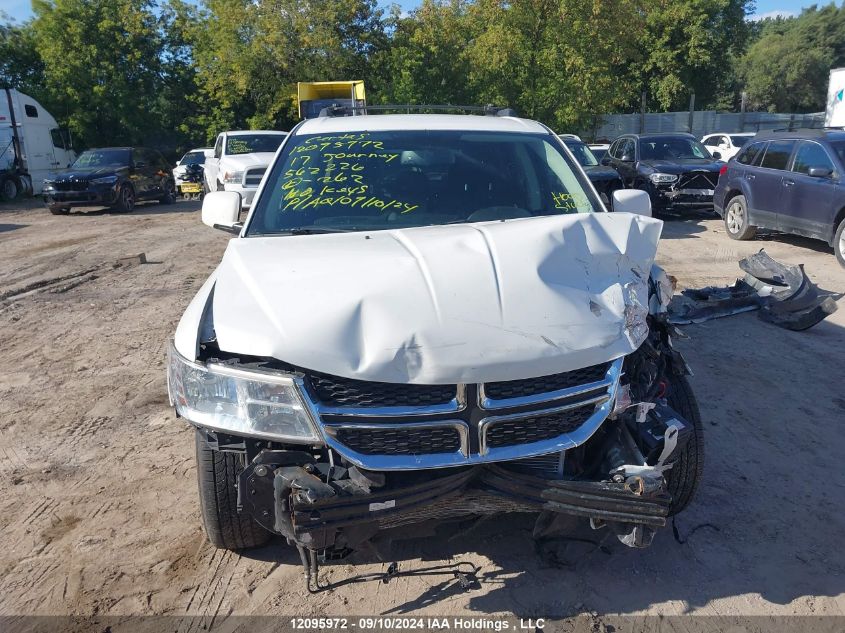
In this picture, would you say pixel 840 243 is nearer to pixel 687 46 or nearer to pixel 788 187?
pixel 788 187

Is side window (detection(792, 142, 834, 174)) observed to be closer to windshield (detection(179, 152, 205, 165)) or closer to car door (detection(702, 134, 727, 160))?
car door (detection(702, 134, 727, 160))

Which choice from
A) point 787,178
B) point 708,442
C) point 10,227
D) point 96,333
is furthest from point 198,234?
point 708,442

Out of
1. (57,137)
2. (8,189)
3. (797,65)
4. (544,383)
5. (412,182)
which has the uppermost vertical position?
Result: (797,65)

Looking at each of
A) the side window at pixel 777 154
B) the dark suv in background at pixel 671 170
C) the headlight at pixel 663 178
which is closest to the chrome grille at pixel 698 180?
the dark suv in background at pixel 671 170

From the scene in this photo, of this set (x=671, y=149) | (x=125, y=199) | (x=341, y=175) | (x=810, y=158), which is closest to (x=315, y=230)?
(x=341, y=175)

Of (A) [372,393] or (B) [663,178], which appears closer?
(A) [372,393]

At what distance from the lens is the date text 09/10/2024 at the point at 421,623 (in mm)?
2695

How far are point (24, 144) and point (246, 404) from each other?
73.5ft

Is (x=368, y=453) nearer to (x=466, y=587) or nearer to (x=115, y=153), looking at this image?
(x=466, y=587)

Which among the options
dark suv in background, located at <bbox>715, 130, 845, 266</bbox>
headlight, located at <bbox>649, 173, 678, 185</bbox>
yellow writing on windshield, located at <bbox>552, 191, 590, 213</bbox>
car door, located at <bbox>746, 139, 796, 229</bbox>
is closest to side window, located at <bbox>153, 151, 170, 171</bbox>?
headlight, located at <bbox>649, 173, 678, 185</bbox>

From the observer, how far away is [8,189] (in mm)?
21156

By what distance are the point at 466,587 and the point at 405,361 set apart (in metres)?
1.15

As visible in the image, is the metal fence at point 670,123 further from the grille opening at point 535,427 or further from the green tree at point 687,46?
the grille opening at point 535,427

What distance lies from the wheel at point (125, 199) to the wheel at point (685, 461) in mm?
16899
